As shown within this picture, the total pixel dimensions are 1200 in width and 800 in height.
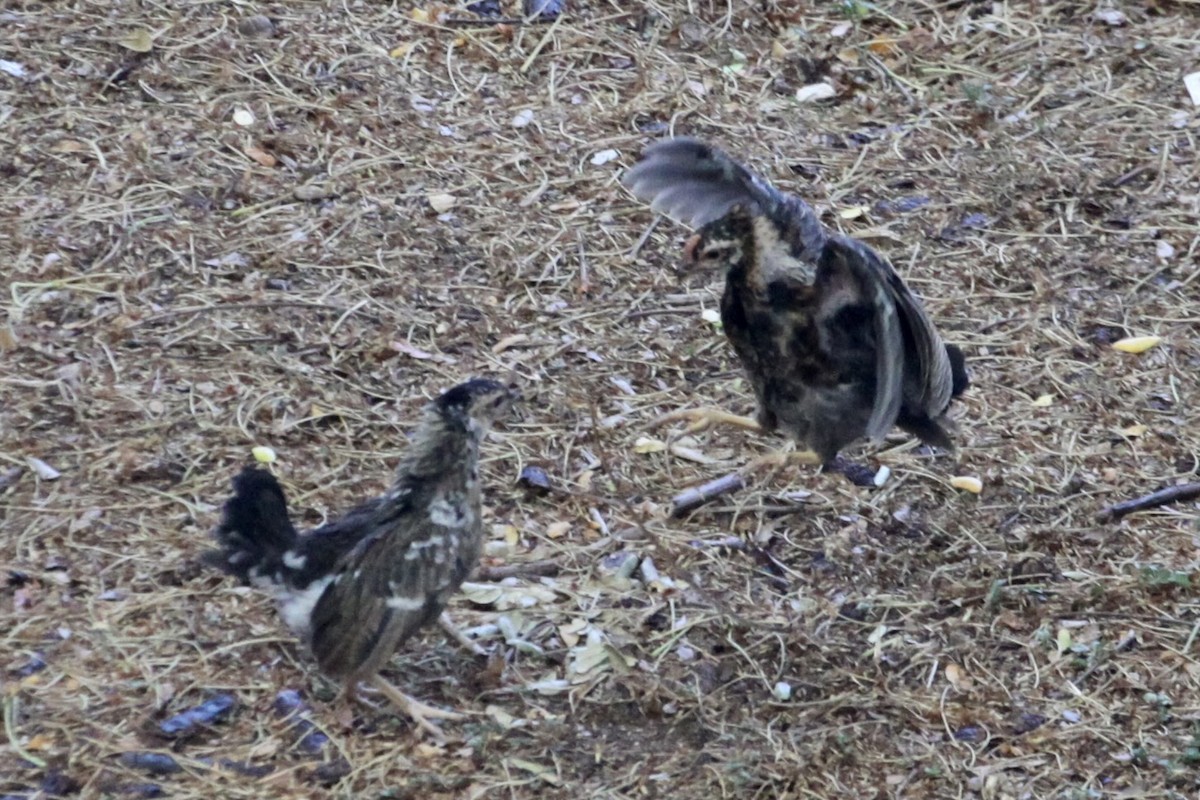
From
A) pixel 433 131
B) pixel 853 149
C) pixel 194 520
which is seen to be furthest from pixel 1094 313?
pixel 194 520

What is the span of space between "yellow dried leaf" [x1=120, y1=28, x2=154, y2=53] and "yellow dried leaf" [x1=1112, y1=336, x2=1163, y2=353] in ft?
13.5

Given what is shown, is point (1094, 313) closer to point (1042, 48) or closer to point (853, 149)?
point (853, 149)

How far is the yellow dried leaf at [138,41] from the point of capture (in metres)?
6.57

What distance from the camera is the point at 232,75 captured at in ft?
21.4

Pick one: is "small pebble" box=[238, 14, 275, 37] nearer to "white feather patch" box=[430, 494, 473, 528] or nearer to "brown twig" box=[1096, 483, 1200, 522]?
"white feather patch" box=[430, 494, 473, 528]

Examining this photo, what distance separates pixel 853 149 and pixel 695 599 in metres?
2.77

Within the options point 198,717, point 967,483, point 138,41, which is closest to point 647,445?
point 967,483

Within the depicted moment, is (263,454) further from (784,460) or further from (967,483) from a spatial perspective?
(967,483)

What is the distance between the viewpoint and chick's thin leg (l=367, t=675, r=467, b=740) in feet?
13.0

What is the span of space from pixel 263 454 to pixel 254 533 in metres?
1.03

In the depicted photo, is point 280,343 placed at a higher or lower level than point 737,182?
lower

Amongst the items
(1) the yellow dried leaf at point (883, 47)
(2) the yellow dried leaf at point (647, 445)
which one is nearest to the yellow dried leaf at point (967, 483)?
(2) the yellow dried leaf at point (647, 445)

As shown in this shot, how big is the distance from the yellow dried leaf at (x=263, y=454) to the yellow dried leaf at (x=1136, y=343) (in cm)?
301

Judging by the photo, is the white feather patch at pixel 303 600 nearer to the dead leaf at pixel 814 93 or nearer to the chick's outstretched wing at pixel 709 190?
the chick's outstretched wing at pixel 709 190
